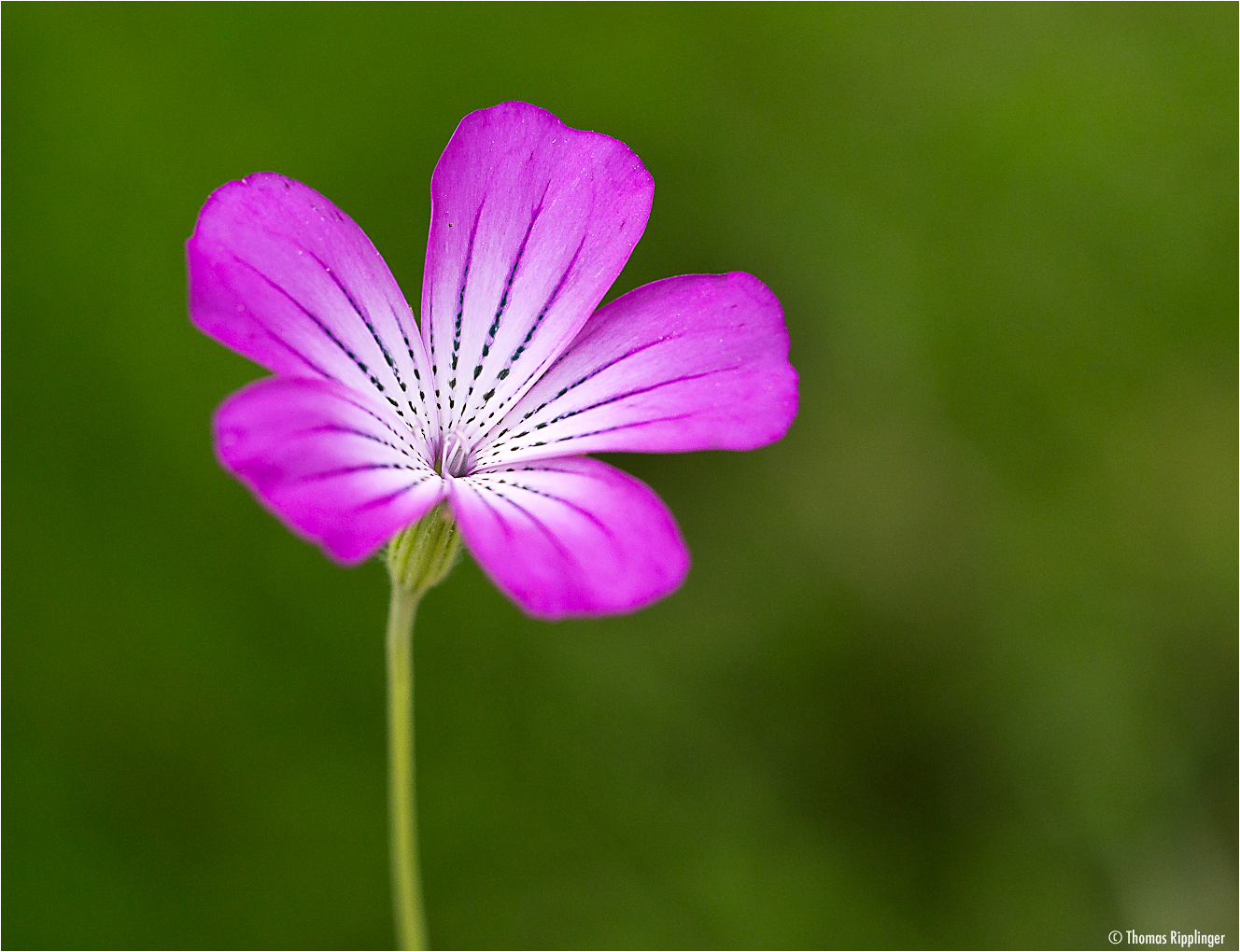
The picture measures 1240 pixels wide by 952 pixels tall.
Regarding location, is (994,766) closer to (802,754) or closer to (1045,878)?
(1045,878)

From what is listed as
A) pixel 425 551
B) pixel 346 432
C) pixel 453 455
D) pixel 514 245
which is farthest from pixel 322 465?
pixel 514 245

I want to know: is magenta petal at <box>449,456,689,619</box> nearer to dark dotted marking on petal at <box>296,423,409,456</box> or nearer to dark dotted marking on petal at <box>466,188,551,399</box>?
dark dotted marking on petal at <box>296,423,409,456</box>

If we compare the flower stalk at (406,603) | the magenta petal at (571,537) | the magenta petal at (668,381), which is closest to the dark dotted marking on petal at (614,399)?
the magenta petal at (668,381)

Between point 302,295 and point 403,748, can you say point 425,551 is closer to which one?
point 403,748

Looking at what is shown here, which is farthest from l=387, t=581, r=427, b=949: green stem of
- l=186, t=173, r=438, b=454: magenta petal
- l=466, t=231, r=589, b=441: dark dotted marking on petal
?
l=466, t=231, r=589, b=441: dark dotted marking on petal

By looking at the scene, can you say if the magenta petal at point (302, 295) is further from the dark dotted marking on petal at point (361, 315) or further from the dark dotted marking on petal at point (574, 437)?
the dark dotted marking on petal at point (574, 437)

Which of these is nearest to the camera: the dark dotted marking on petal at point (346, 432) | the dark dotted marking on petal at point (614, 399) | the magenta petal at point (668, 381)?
the dark dotted marking on petal at point (346, 432)
